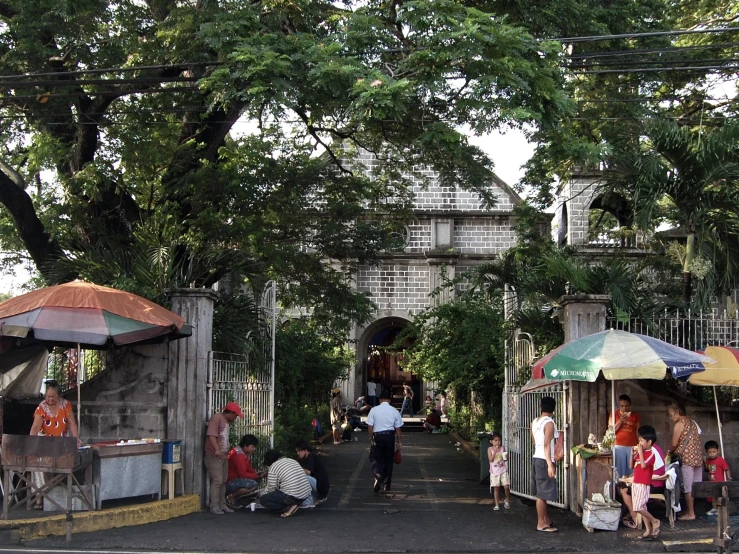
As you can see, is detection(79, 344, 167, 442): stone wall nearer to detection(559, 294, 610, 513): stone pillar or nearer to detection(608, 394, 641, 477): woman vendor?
detection(559, 294, 610, 513): stone pillar

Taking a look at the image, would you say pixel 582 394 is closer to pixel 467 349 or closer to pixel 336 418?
pixel 467 349

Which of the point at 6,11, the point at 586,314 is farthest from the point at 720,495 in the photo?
the point at 6,11

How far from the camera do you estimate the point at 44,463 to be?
31.6 feet

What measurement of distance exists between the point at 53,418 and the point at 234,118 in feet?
23.8

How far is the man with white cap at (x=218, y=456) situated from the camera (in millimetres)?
11336

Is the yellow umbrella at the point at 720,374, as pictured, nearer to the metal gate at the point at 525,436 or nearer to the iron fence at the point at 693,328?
the iron fence at the point at 693,328

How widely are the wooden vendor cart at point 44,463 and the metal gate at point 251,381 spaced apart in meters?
2.38

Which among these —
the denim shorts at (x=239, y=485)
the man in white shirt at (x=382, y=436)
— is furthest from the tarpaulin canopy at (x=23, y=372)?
the man in white shirt at (x=382, y=436)

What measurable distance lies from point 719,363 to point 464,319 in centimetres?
886

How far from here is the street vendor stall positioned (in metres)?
10.1

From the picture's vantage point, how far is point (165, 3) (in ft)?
47.6

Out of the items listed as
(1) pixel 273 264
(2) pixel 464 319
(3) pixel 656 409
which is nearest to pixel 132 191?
(1) pixel 273 264

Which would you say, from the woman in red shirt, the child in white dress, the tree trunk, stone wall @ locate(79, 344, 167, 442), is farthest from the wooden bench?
stone wall @ locate(79, 344, 167, 442)

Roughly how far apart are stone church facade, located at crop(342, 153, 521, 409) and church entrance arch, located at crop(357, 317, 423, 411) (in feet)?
0.24
